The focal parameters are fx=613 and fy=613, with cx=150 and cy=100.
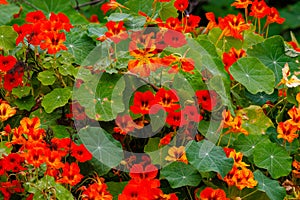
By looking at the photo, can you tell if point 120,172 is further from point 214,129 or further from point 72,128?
point 214,129

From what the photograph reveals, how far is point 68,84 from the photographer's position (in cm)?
202

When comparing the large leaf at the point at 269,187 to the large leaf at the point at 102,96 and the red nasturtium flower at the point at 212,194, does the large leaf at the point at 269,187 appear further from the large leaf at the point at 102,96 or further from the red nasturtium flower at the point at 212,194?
the large leaf at the point at 102,96

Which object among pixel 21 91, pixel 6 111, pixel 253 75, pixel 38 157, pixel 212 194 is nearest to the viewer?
pixel 38 157

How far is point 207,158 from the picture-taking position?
5.72ft

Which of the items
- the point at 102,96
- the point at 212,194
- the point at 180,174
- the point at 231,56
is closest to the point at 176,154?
the point at 180,174

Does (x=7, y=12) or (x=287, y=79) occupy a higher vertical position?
(x=287, y=79)

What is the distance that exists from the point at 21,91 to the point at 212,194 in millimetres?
690

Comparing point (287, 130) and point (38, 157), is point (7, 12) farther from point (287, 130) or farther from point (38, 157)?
point (287, 130)

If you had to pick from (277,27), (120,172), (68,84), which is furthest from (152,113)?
(277,27)

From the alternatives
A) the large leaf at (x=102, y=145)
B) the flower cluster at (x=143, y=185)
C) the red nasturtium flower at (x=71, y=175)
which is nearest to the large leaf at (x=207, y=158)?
the flower cluster at (x=143, y=185)

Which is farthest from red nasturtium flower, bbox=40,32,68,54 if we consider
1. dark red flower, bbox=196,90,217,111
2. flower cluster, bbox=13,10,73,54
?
dark red flower, bbox=196,90,217,111

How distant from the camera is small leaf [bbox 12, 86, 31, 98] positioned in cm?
194

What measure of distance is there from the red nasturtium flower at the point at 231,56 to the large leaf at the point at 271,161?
327mm

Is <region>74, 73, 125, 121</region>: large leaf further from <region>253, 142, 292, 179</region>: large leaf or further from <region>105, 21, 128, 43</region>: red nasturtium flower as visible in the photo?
<region>253, 142, 292, 179</region>: large leaf
